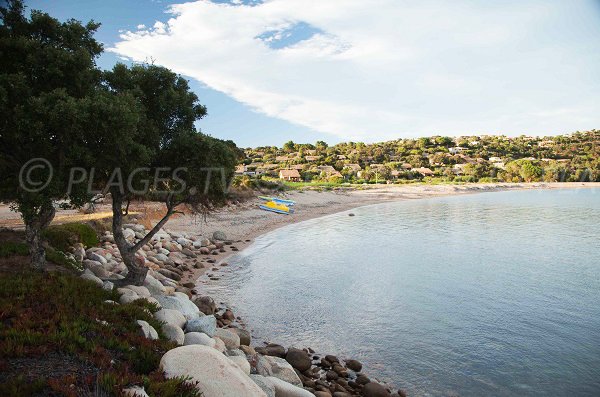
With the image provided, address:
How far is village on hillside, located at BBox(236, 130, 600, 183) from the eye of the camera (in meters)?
112

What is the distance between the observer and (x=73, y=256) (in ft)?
53.2

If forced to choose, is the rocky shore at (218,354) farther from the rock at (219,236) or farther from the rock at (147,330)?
the rock at (219,236)

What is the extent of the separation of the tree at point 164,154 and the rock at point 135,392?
8109mm

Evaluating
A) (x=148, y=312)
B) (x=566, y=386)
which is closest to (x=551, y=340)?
(x=566, y=386)

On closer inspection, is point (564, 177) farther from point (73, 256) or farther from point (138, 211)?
point (73, 256)

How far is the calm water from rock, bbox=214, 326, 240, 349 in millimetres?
2449

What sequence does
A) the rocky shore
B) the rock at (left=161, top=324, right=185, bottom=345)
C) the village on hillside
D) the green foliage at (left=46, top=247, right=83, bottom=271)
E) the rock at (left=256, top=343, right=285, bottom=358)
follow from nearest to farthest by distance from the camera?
the rocky shore → the rock at (left=161, top=324, right=185, bottom=345) → the rock at (left=256, top=343, right=285, bottom=358) → the green foliage at (left=46, top=247, right=83, bottom=271) → the village on hillside

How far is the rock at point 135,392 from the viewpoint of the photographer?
5434mm

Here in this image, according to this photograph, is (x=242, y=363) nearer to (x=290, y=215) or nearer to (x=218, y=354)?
(x=218, y=354)

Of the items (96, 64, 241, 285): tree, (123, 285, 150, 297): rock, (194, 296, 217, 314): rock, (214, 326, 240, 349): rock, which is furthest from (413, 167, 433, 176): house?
(214, 326, 240, 349): rock

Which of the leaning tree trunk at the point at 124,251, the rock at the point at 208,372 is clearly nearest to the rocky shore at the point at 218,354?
the rock at the point at 208,372

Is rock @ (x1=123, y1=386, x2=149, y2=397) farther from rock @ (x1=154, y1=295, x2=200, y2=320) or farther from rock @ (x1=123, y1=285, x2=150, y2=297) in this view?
rock @ (x1=123, y1=285, x2=150, y2=297)

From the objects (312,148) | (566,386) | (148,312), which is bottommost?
(566,386)

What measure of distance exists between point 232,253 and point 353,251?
942cm
